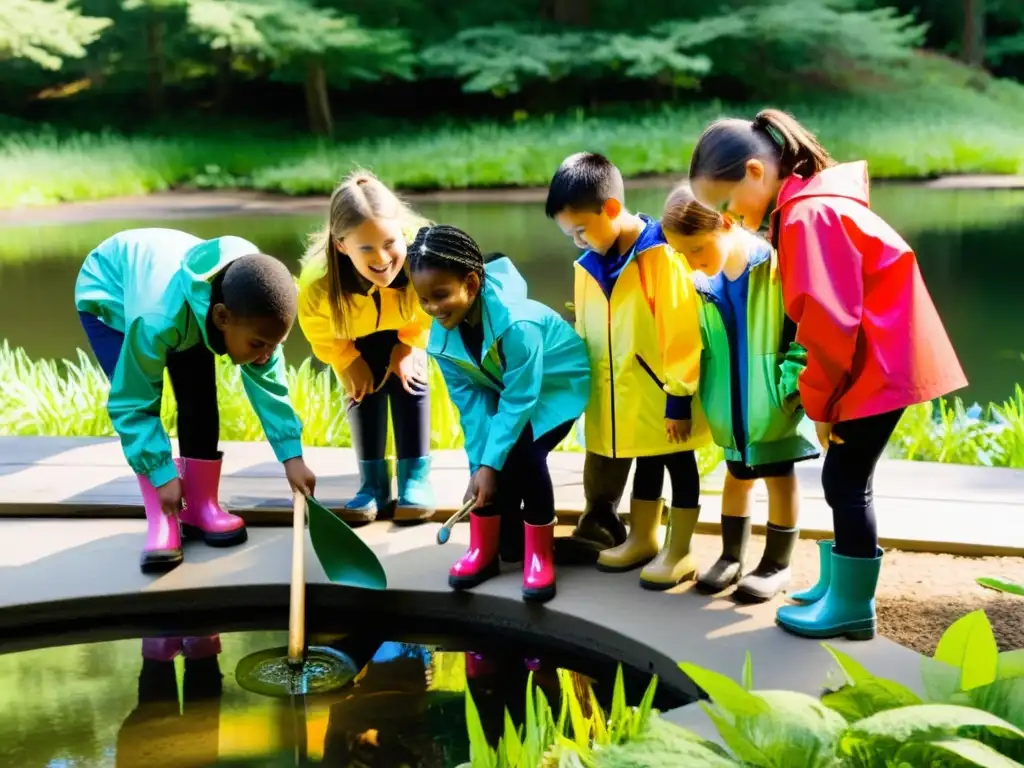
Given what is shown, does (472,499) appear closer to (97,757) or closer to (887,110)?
(97,757)

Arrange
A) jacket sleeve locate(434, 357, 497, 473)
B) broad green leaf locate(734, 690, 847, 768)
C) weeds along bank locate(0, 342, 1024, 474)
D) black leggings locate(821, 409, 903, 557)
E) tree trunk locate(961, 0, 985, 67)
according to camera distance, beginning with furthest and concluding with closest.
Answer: tree trunk locate(961, 0, 985, 67), weeds along bank locate(0, 342, 1024, 474), jacket sleeve locate(434, 357, 497, 473), black leggings locate(821, 409, 903, 557), broad green leaf locate(734, 690, 847, 768)

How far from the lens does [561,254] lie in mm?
7430

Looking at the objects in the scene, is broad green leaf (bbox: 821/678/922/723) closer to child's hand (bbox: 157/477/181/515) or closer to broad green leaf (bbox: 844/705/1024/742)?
broad green leaf (bbox: 844/705/1024/742)

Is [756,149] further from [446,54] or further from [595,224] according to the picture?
[446,54]

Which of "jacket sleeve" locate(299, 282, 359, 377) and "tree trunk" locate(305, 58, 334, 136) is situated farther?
"tree trunk" locate(305, 58, 334, 136)

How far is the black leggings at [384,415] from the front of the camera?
339cm

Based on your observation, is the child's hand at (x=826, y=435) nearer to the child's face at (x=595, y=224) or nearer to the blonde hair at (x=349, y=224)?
the child's face at (x=595, y=224)

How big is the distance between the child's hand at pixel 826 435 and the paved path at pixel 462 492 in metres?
0.82

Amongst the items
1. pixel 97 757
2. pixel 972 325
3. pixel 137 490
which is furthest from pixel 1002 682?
pixel 972 325

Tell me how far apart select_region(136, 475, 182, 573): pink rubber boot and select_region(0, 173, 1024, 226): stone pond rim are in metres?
5.48

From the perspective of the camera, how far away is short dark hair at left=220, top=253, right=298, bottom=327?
2.70 meters

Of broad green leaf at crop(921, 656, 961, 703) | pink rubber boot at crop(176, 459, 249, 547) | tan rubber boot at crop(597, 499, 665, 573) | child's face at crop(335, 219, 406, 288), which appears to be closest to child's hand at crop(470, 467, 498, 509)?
tan rubber boot at crop(597, 499, 665, 573)

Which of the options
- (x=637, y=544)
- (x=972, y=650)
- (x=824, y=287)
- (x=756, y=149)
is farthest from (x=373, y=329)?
(x=972, y=650)

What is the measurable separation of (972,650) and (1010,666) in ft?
0.20
